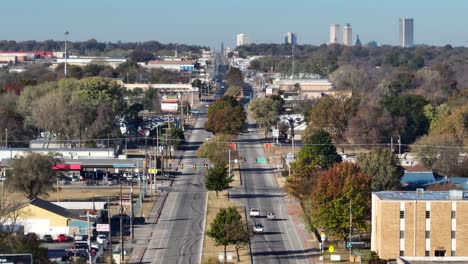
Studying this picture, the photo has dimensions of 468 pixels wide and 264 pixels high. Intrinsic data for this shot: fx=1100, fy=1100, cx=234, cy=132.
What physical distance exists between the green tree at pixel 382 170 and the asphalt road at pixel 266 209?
311cm

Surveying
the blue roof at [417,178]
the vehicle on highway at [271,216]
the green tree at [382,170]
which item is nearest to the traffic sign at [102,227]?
the vehicle on highway at [271,216]

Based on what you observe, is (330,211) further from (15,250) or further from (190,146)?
(190,146)

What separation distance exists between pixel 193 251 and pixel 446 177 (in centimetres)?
1547

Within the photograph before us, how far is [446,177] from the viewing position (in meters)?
42.2

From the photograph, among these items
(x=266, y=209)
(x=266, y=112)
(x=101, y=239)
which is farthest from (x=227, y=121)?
(x=101, y=239)

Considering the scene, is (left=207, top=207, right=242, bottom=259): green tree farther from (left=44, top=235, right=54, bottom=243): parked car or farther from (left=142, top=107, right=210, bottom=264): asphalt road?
(left=44, top=235, right=54, bottom=243): parked car

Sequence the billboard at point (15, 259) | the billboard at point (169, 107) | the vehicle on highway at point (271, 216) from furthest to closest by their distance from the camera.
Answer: the billboard at point (169, 107) → the vehicle on highway at point (271, 216) → the billboard at point (15, 259)

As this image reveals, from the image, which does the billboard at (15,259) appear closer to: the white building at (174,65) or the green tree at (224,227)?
the green tree at (224,227)

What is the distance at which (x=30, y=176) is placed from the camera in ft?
123

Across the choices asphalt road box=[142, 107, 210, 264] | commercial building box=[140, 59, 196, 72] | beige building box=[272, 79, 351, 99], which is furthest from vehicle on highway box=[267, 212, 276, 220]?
commercial building box=[140, 59, 196, 72]

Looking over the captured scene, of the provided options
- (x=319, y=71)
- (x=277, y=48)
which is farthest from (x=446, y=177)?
(x=277, y=48)

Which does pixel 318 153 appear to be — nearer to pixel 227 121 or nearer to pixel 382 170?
pixel 382 170

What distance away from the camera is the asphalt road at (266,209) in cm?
2980

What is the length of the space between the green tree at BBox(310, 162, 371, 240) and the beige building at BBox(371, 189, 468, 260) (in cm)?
218
